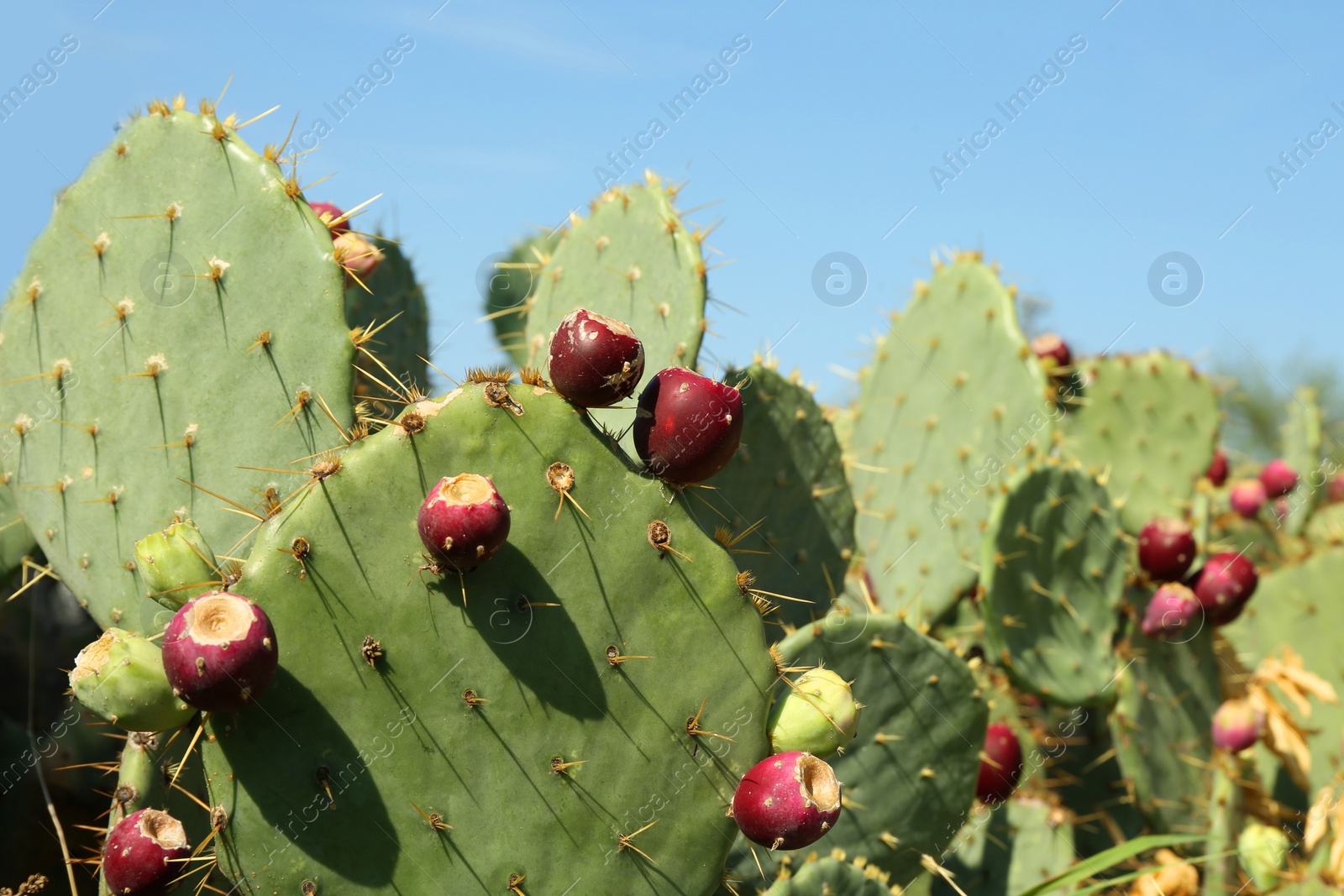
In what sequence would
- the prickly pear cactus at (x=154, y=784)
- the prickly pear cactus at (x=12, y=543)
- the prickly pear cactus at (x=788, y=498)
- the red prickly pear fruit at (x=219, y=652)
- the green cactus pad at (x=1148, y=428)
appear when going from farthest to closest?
the green cactus pad at (x=1148, y=428) → the prickly pear cactus at (x=788, y=498) → the prickly pear cactus at (x=12, y=543) → the prickly pear cactus at (x=154, y=784) → the red prickly pear fruit at (x=219, y=652)

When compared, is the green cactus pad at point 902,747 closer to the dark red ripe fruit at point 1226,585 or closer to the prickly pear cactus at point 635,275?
the prickly pear cactus at point 635,275

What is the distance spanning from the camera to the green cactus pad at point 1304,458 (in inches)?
191

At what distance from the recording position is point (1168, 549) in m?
2.85

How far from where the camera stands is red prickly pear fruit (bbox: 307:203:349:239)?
160cm

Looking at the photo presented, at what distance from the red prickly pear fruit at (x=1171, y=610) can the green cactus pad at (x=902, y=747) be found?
1003 millimetres

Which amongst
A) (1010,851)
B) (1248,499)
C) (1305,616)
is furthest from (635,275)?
(1248,499)

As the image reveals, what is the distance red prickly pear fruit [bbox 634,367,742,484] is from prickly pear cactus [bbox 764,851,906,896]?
787 mm

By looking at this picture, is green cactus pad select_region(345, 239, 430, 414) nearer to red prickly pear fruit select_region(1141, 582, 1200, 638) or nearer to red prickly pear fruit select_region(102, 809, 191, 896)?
red prickly pear fruit select_region(102, 809, 191, 896)

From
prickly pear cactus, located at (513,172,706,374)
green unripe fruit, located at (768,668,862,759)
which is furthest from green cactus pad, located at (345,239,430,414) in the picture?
green unripe fruit, located at (768,668,862,759)

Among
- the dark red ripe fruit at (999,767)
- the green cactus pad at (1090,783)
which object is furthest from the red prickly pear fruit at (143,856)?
the green cactus pad at (1090,783)

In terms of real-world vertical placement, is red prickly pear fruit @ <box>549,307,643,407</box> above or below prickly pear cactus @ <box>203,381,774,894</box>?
above

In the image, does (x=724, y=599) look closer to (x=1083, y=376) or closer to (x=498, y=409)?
(x=498, y=409)

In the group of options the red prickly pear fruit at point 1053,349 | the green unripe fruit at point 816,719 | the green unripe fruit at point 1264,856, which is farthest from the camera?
the red prickly pear fruit at point 1053,349

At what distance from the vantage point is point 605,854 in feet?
4.24
